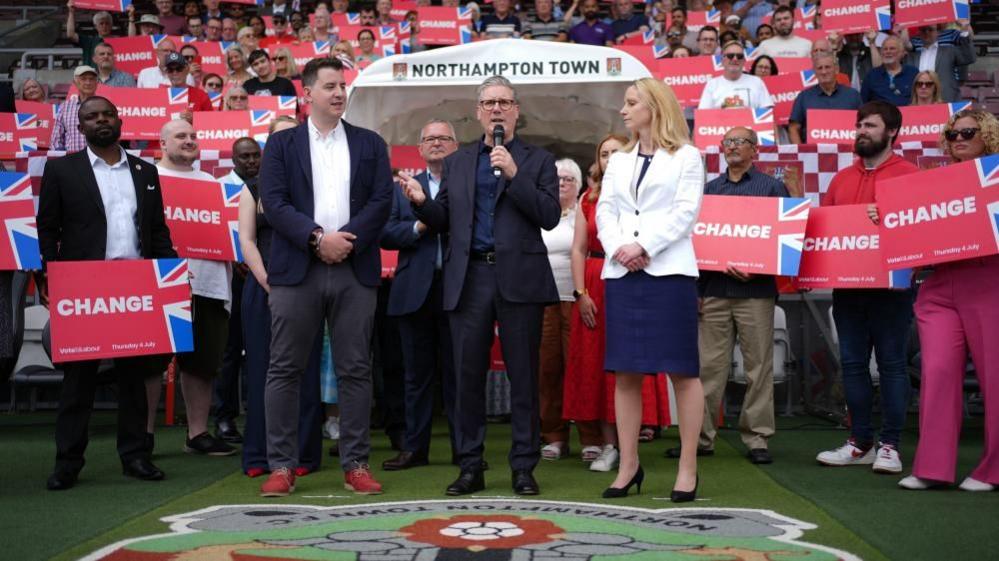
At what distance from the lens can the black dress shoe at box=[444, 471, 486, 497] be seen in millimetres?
5651

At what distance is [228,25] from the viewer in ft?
53.8

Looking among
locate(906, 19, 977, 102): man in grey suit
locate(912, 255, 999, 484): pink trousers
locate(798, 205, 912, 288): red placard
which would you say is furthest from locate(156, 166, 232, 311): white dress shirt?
locate(906, 19, 977, 102): man in grey suit

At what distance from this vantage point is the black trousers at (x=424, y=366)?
6.85m

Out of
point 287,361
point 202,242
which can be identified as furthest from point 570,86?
point 287,361

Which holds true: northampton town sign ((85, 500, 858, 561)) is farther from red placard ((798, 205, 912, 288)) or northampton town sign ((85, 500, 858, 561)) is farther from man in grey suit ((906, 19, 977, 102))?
man in grey suit ((906, 19, 977, 102))

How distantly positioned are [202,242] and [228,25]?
9898mm

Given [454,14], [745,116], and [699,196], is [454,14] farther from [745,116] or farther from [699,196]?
[699,196]

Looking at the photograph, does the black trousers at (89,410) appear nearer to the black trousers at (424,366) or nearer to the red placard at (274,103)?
the black trousers at (424,366)

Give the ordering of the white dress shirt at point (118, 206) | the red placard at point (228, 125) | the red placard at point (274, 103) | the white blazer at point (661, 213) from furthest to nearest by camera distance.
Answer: the red placard at point (274, 103)
the red placard at point (228, 125)
the white dress shirt at point (118, 206)
the white blazer at point (661, 213)

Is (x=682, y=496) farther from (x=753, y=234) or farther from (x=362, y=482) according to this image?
(x=753, y=234)

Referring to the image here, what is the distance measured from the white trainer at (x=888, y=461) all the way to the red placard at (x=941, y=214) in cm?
107

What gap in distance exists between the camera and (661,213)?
5.45 m

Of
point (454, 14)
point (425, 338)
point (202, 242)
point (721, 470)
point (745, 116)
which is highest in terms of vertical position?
point (454, 14)

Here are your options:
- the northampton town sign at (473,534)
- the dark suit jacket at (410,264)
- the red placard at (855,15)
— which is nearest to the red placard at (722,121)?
the red placard at (855,15)
